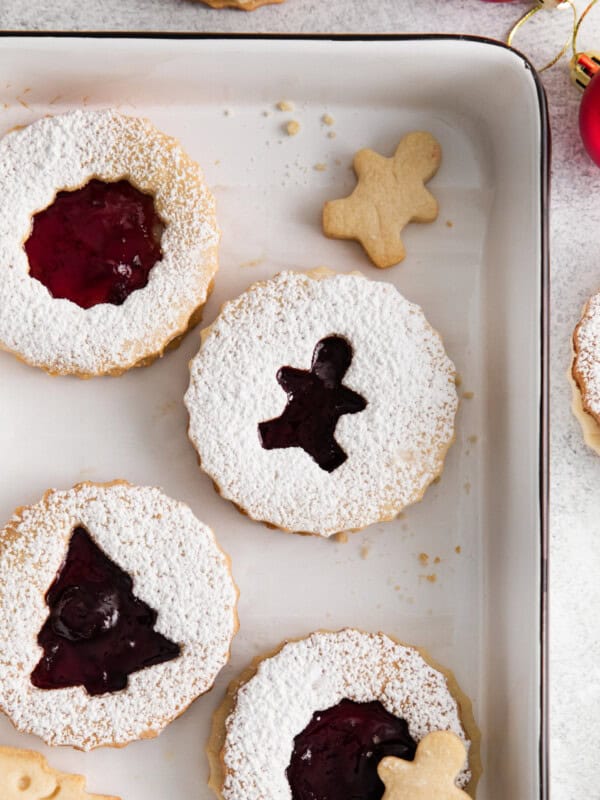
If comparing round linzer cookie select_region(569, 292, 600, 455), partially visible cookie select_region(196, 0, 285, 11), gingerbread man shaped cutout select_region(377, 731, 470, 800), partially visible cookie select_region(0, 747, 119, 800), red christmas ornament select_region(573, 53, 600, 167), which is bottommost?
partially visible cookie select_region(0, 747, 119, 800)

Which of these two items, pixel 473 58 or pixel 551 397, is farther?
pixel 551 397

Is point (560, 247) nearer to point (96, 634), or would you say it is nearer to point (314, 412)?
point (314, 412)

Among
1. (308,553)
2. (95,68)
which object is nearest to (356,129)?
(95,68)

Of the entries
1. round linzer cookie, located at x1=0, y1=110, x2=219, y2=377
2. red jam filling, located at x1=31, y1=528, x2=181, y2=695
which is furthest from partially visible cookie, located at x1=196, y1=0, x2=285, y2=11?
red jam filling, located at x1=31, y1=528, x2=181, y2=695

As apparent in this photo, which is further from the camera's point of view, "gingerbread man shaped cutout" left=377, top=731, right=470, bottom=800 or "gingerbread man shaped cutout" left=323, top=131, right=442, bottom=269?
"gingerbread man shaped cutout" left=323, top=131, right=442, bottom=269

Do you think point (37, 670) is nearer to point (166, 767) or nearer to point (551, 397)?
point (166, 767)

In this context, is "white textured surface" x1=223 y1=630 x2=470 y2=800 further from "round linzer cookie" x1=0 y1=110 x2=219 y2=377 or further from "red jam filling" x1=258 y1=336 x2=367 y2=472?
Answer: "round linzer cookie" x1=0 y1=110 x2=219 y2=377

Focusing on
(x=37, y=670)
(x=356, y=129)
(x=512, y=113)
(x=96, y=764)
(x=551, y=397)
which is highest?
(x=512, y=113)

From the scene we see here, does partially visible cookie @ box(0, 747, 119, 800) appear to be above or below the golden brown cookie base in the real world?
below
